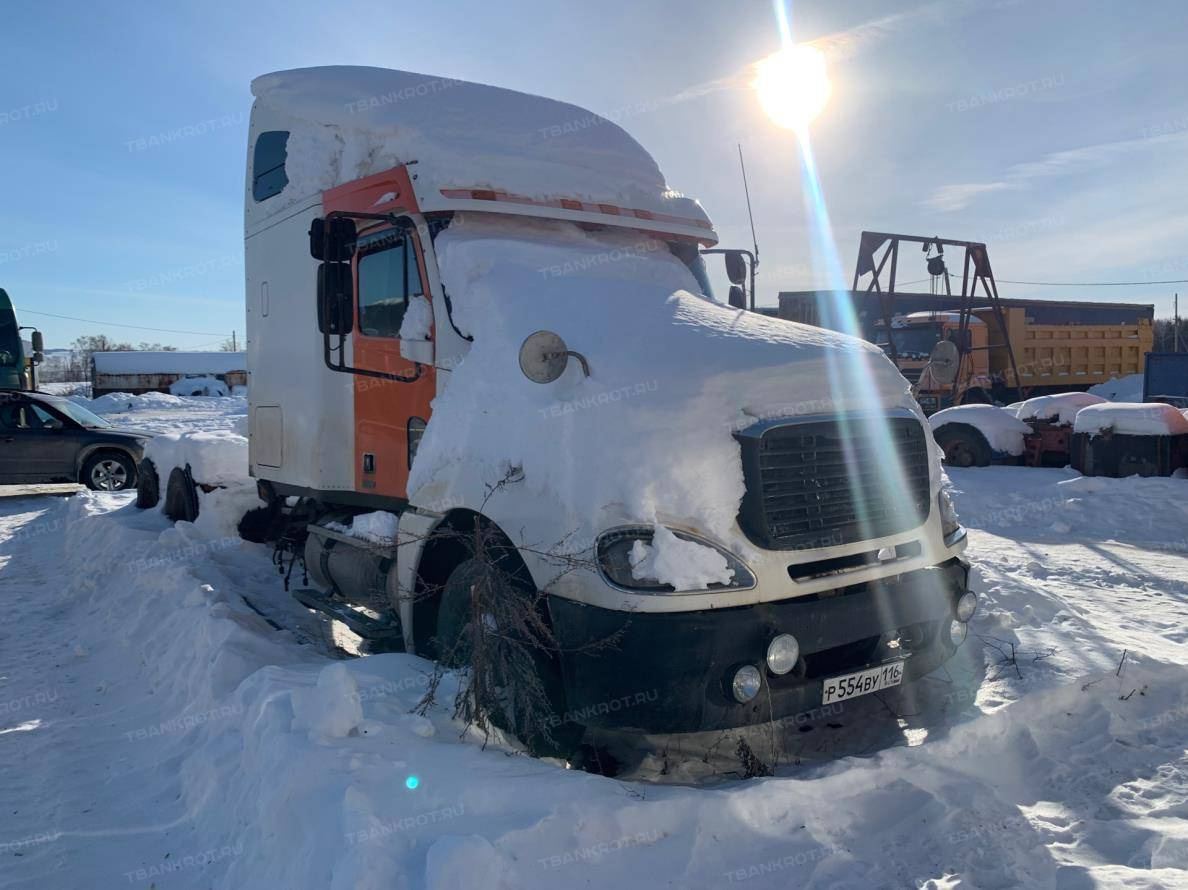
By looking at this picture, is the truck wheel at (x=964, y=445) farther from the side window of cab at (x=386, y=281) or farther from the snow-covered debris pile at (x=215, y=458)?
the side window of cab at (x=386, y=281)

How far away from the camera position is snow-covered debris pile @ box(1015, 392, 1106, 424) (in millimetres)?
13141

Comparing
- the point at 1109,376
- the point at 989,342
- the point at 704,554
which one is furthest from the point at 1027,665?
the point at 1109,376

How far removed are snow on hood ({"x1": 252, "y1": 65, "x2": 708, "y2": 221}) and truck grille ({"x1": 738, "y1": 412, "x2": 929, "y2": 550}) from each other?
2212 mm

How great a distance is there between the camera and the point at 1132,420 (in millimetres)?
11320

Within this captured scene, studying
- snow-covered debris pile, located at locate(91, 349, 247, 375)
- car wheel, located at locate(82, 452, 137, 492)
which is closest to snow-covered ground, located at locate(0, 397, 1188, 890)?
car wheel, located at locate(82, 452, 137, 492)

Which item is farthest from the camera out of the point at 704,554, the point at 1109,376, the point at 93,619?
the point at 1109,376

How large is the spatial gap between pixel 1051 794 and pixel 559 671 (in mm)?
2121

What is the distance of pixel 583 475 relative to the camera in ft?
11.2

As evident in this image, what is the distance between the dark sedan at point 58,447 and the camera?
13.7 meters

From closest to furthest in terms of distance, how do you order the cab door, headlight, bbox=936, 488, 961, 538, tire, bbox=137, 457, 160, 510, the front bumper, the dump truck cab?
the front bumper, headlight, bbox=936, 488, 961, 538, the cab door, tire, bbox=137, 457, 160, 510, the dump truck cab

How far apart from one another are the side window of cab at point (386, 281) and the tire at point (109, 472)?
435 inches

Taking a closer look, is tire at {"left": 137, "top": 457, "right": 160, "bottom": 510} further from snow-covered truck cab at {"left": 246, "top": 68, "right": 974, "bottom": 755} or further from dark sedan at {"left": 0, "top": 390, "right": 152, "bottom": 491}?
snow-covered truck cab at {"left": 246, "top": 68, "right": 974, "bottom": 755}

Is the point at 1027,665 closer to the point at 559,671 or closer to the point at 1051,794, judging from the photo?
the point at 1051,794

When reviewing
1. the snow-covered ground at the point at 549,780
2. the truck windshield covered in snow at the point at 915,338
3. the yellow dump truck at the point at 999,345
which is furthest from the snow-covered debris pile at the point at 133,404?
the snow-covered ground at the point at 549,780
